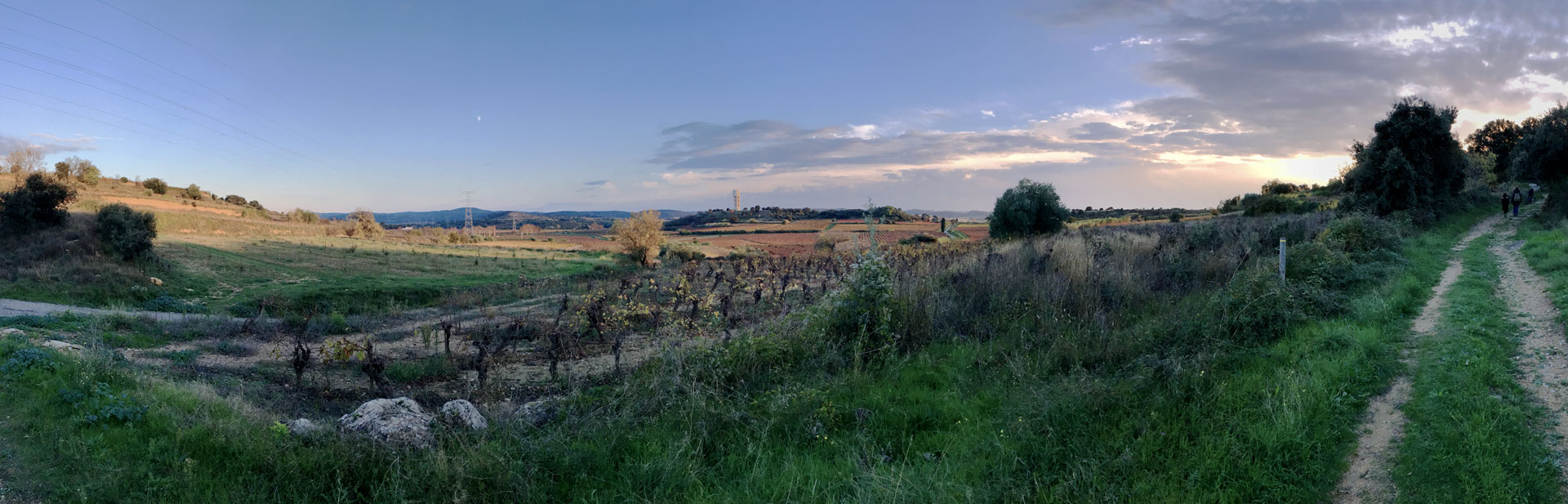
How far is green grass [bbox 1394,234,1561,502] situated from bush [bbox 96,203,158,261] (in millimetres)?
34096

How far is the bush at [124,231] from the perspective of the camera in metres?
23.9

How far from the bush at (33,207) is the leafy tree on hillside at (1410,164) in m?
51.0

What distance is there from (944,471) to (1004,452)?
54cm

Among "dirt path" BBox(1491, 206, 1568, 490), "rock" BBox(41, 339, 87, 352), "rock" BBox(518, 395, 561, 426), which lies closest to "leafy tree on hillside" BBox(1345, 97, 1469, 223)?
"dirt path" BBox(1491, 206, 1568, 490)

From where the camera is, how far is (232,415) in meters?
5.79

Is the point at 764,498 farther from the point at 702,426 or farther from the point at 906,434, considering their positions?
the point at 906,434

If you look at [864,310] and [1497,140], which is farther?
[1497,140]

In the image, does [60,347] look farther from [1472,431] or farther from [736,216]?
[736,216]

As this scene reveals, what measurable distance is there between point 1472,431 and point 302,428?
908 centimetres

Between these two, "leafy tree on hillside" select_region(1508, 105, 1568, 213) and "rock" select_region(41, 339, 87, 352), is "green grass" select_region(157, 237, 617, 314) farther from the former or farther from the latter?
"leafy tree on hillside" select_region(1508, 105, 1568, 213)

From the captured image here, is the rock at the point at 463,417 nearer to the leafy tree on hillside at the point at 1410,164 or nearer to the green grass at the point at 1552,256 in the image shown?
the green grass at the point at 1552,256

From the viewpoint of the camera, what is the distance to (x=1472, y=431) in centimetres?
455

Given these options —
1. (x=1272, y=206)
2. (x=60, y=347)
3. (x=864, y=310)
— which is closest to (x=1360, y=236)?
(x=864, y=310)

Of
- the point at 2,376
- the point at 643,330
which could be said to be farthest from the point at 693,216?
the point at 2,376
